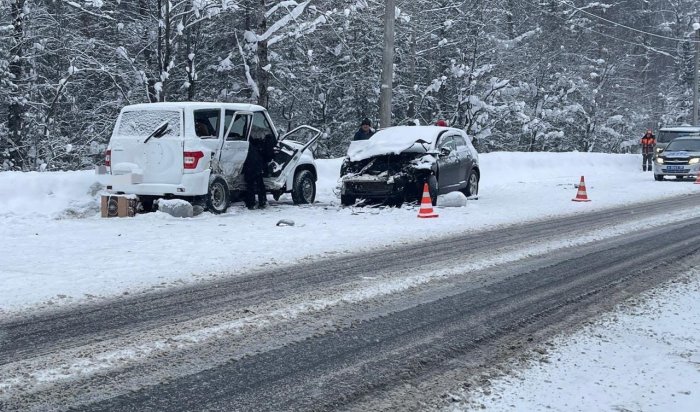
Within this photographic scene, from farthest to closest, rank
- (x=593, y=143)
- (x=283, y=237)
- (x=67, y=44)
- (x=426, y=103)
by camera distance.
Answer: (x=593, y=143) < (x=426, y=103) < (x=67, y=44) < (x=283, y=237)

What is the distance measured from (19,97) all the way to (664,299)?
2175 cm

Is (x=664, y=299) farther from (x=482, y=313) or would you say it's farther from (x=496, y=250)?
(x=496, y=250)

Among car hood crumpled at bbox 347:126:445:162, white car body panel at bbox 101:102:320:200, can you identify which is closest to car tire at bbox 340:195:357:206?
car hood crumpled at bbox 347:126:445:162

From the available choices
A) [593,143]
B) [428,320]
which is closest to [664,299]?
[428,320]

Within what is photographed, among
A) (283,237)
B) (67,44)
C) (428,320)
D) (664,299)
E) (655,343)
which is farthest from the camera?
(67,44)

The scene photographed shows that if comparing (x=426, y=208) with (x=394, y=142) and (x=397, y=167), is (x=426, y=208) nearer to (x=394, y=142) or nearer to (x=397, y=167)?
(x=397, y=167)

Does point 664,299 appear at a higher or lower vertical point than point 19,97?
lower

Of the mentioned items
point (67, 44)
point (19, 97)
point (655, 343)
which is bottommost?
point (655, 343)

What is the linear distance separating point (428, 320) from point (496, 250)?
4.12 metres

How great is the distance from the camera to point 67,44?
937 inches

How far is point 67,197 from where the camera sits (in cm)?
1383

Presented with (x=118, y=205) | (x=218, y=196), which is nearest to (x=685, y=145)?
(x=218, y=196)

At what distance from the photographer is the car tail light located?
12.7 meters

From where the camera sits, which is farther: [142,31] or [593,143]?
[593,143]
